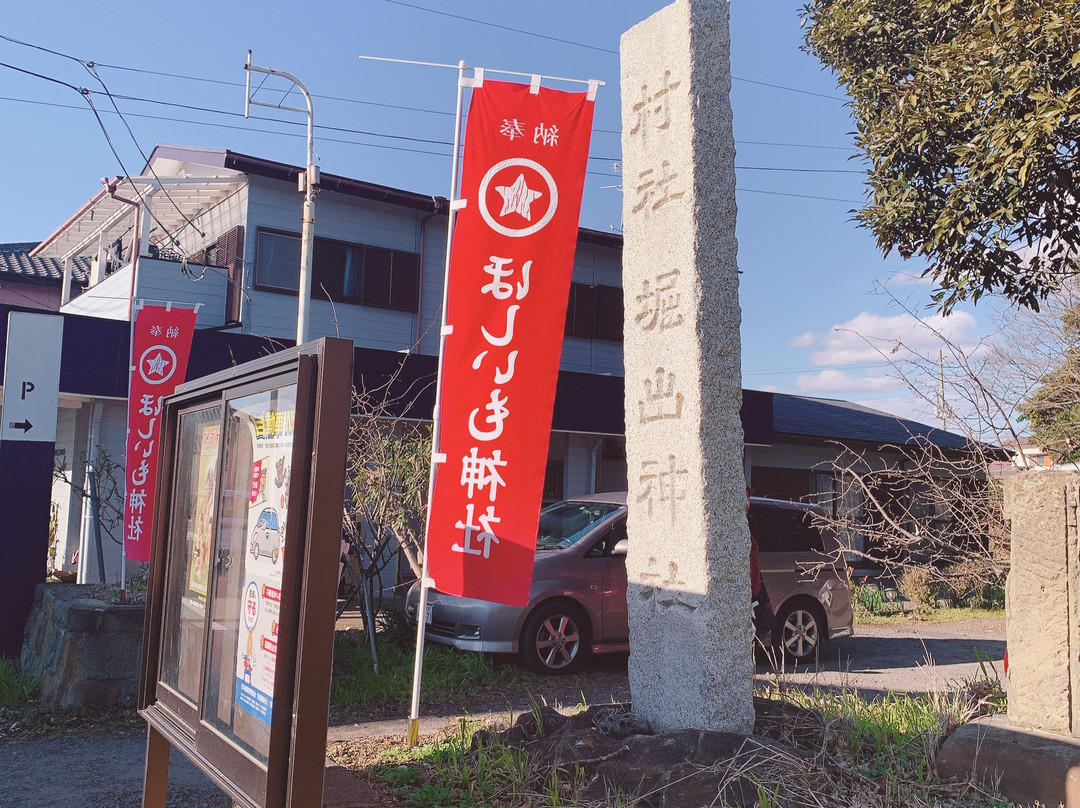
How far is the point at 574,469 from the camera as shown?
53.0 feet

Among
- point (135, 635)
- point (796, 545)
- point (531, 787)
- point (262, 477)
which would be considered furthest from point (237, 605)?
point (796, 545)

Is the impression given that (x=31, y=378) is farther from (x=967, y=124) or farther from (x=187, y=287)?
(x=967, y=124)

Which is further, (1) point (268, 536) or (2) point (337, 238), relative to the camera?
(2) point (337, 238)

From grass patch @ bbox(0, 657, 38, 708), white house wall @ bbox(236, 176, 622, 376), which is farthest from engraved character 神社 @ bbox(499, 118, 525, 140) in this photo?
white house wall @ bbox(236, 176, 622, 376)

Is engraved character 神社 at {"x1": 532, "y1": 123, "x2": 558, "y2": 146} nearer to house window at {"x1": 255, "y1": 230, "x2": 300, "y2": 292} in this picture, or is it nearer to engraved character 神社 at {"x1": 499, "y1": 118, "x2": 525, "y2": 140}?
engraved character 神社 at {"x1": 499, "y1": 118, "x2": 525, "y2": 140}

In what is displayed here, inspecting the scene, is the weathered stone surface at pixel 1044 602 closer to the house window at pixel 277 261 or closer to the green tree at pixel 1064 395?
the green tree at pixel 1064 395

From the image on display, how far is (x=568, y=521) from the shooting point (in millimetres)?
9867

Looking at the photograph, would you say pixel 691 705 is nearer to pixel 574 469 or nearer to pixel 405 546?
pixel 405 546

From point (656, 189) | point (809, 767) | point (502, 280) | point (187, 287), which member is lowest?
point (809, 767)

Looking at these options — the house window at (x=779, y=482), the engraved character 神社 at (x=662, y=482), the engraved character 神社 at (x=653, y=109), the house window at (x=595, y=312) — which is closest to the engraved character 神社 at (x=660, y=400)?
the engraved character 神社 at (x=662, y=482)

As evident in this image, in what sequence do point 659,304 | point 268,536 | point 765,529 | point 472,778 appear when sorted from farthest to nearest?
point 765,529, point 659,304, point 472,778, point 268,536

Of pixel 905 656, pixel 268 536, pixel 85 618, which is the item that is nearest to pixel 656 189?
pixel 268 536

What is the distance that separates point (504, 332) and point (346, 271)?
10.9 meters

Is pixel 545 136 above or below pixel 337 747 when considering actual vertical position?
above
